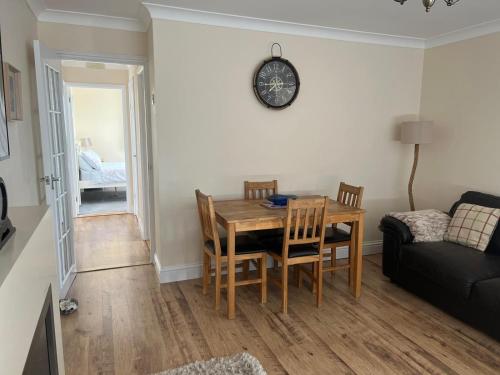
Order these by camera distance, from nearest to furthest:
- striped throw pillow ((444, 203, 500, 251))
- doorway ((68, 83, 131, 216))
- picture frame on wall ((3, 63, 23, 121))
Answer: picture frame on wall ((3, 63, 23, 121))
striped throw pillow ((444, 203, 500, 251))
doorway ((68, 83, 131, 216))

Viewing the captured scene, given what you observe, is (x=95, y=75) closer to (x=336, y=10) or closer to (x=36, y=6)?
(x=36, y=6)

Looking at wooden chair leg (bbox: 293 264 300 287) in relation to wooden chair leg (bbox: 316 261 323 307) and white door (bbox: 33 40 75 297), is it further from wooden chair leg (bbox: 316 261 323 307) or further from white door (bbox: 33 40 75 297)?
white door (bbox: 33 40 75 297)

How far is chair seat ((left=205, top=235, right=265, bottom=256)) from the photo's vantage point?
2994 millimetres

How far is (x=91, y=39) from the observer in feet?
11.1

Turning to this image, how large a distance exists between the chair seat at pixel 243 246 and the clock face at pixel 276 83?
1.38 m

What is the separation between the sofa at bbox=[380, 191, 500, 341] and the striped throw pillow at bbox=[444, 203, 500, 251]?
2.6 inches

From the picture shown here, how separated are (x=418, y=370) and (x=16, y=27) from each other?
343cm

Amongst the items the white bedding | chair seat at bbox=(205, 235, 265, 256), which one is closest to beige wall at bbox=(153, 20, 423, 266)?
chair seat at bbox=(205, 235, 265, 256)

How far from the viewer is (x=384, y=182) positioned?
4367mm

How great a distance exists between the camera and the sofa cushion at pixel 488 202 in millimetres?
3125

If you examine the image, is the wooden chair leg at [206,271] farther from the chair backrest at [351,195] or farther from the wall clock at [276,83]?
the wall clock at [276,83]

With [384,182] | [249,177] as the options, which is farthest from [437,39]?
[249,177]

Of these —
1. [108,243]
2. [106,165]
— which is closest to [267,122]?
[108,243]

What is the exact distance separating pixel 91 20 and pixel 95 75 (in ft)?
8.80
